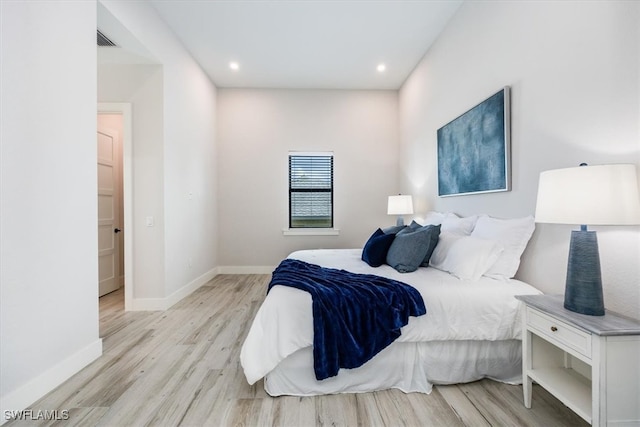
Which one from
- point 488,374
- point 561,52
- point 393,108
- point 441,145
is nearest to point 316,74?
point 393,108

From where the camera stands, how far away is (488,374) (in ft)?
5.95

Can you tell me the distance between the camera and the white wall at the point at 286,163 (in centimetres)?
486

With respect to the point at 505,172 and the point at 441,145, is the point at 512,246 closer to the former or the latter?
the point at 505,172

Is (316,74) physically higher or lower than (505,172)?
higher

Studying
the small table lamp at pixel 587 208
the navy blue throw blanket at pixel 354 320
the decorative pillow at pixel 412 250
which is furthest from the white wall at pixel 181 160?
the small table lamp at pixel 587 208

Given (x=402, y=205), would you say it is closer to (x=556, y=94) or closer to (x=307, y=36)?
(x=556, y=94)

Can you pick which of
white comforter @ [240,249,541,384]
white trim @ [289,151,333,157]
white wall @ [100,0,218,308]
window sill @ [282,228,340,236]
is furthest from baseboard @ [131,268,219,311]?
white trim @ [289,151,333,157]

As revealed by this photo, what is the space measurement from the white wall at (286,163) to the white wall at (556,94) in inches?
75.8

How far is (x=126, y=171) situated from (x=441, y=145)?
3.57 meters

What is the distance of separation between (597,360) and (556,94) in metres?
1.54

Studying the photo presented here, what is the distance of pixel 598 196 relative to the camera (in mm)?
1191

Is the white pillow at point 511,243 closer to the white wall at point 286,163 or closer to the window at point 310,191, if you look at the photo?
the white wall at point 286,163

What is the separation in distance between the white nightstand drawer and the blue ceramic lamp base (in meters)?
0.11

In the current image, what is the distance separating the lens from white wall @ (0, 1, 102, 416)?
1.52 m
